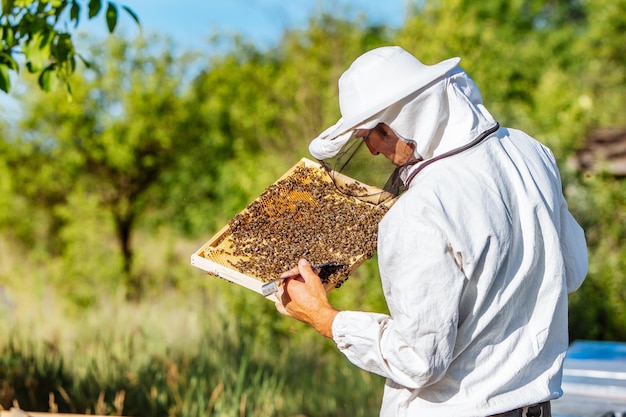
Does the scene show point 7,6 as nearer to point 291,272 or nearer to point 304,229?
point 304,229

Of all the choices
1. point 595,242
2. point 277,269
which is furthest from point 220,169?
point 277,269

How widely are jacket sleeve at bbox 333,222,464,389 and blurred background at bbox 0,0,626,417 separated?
2.51 metres

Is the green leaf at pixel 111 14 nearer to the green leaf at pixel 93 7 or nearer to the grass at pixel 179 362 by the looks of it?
the green leaf at pixel 93 7

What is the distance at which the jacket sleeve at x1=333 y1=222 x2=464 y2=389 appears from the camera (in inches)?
83.9

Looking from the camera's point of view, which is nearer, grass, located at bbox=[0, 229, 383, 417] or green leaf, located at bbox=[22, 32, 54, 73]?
green leaf, located at bbox=[22, 32, 54, 73]

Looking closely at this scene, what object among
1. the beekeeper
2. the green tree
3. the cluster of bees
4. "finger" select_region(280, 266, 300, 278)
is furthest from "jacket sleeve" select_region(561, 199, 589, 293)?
the green tree

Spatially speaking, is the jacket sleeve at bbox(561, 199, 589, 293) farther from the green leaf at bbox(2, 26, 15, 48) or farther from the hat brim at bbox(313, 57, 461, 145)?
the green leaf at bbox(2, 26, 15, 48)

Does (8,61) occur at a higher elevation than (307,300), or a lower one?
higher

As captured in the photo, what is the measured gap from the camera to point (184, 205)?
46.5 feet

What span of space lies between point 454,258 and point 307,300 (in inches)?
21.3

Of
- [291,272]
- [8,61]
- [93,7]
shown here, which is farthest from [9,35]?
[291,272]

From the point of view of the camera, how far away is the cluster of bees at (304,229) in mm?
2875

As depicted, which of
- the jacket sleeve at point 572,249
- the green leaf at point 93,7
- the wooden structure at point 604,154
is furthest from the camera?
the wooden structure at point 604,154

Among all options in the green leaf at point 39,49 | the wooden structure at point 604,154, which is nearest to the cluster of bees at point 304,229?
the green leaf at point 39,49
